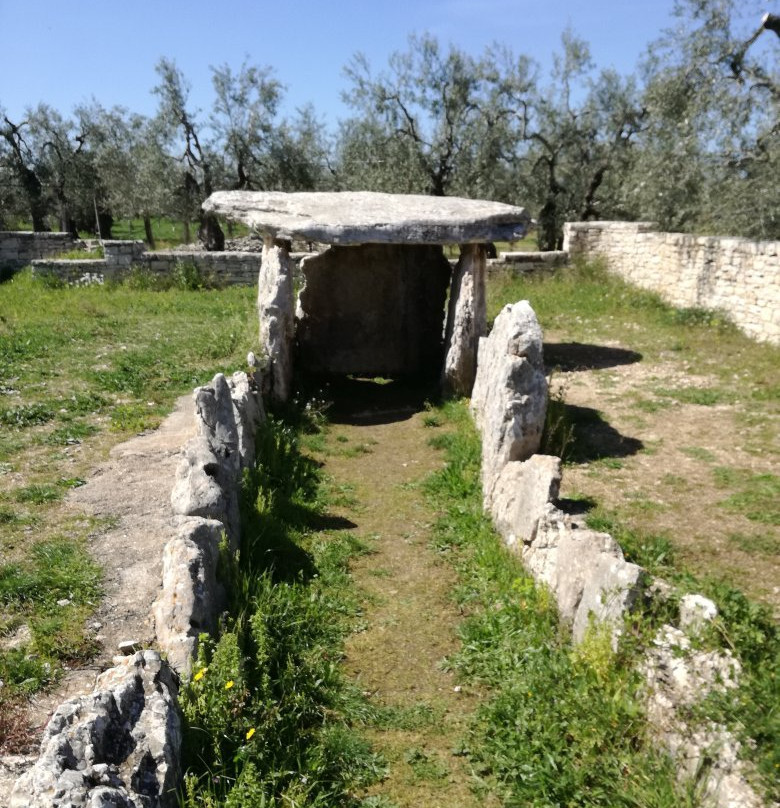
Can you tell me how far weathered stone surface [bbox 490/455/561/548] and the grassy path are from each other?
626mm

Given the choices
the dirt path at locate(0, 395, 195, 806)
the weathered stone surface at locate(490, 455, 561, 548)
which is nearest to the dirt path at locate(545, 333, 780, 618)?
the weathered stone surface at locate(490, 455, 561, 548)

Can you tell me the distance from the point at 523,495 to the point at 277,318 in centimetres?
506

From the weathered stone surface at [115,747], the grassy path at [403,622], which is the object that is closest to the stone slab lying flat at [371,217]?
the grassy path at [403,622]

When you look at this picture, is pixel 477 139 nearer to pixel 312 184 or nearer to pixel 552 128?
pixel 552 128

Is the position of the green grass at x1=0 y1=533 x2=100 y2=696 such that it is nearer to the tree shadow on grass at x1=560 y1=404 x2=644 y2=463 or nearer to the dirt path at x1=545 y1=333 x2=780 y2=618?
the dirt path at x1=545 y1=333 x2=780 y2=618

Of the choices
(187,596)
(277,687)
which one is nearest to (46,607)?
(187,596)

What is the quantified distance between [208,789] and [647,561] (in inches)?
143

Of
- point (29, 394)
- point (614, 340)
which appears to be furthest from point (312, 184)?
point (29, 394)

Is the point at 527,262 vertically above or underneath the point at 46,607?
above

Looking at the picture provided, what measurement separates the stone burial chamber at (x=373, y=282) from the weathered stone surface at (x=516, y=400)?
2691 millimetres

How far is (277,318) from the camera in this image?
10.0m

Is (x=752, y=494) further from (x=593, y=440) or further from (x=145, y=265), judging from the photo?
(x=145, y=265)

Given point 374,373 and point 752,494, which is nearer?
point 752,494

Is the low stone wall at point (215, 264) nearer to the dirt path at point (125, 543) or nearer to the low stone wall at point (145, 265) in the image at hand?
the low stone wall at point (145, 265)
